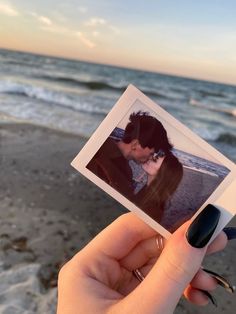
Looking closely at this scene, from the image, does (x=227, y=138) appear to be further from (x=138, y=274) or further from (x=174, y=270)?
(x=174, y=270)

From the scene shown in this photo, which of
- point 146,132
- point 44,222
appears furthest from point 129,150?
point 44,222

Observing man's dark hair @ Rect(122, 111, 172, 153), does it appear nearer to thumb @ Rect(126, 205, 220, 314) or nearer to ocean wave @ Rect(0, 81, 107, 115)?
thumb @ Rect(126, 205, 220, 314)

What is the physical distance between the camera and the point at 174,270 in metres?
1.09

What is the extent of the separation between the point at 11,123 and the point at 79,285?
537 centimetres

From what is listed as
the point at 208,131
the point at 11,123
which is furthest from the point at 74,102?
the point at 11,123

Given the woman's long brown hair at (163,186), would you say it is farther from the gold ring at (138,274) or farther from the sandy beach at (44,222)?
the sandy beach at (44,222)

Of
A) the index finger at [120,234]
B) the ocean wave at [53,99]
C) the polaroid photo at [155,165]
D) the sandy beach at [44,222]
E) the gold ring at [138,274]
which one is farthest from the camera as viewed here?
the ocean wave at [53,99]

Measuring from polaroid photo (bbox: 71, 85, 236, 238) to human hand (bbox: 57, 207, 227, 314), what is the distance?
123mm

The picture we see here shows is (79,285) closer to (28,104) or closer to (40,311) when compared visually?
(40,311)

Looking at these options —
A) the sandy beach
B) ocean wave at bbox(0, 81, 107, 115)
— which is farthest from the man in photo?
ocean wave at bbox(0, 81, 107, 115)

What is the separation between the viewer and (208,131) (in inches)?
360

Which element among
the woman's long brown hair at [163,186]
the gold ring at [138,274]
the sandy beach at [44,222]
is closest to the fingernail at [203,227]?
the woman's long brown hair at [163,186]

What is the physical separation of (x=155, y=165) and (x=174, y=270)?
0.32 m

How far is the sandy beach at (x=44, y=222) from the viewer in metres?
2.52
